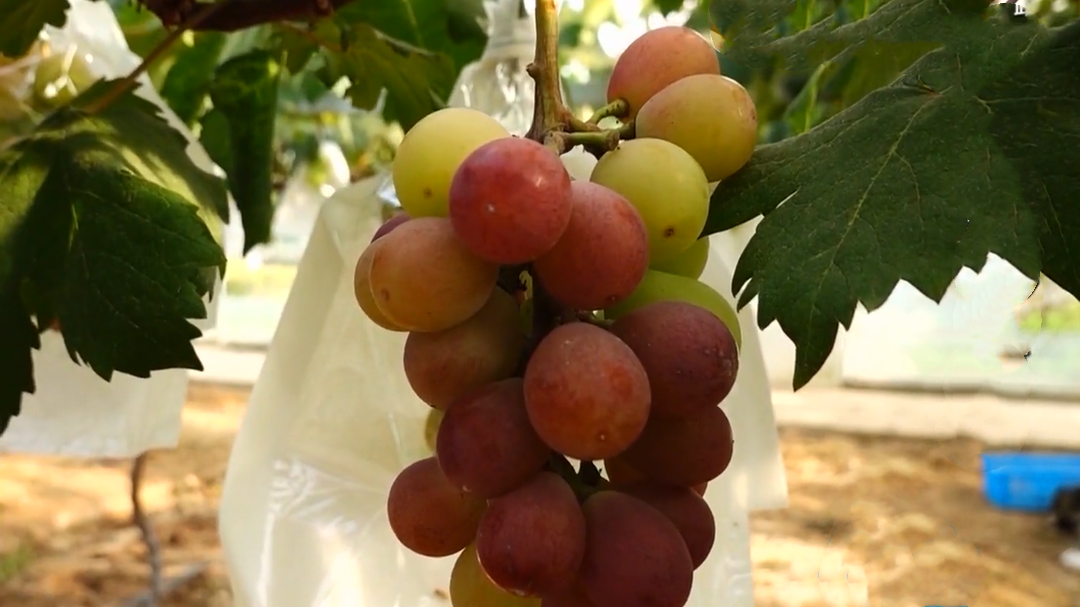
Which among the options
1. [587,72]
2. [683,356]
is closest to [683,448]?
[683,356]

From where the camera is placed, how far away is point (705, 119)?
28cm

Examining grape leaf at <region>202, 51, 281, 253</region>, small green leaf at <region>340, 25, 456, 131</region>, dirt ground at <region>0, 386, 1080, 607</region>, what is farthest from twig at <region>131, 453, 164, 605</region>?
small green leaf at <region>340, 25, 456, 131</region>

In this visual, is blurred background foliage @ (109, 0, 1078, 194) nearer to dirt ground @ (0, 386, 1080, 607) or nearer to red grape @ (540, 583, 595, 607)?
red grape @ (540, 583, 595, 607)

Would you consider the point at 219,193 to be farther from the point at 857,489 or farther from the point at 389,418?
the point at 857,489

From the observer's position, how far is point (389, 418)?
0.53m

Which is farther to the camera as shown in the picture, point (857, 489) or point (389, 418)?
point (857, 489)

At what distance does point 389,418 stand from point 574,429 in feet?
1.10

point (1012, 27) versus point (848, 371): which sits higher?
point (1012, 27)

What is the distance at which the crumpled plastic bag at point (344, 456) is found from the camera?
0.49 meters

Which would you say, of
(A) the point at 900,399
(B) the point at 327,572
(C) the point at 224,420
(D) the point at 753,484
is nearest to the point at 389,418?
(B) the point at 327,572

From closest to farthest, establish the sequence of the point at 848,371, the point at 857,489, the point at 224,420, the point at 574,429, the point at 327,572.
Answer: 1. the point at 574,429
2. the point at 327,572
3. the point at 857,489
4. the point at 224,420
5. the point at 848,371

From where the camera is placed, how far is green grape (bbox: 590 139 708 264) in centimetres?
26

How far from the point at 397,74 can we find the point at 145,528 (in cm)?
48

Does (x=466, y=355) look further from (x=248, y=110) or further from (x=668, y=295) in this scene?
(x=248, y=110)
